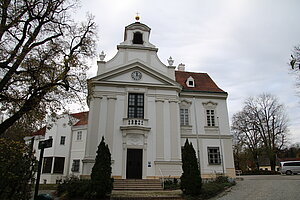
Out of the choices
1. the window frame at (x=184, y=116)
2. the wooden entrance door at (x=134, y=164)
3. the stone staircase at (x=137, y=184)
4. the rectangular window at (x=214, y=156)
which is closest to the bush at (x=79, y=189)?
the stone staircase at (x=137, y=184)

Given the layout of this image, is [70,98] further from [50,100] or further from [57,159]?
[57,159]

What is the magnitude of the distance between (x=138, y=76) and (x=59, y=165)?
60.6 ft

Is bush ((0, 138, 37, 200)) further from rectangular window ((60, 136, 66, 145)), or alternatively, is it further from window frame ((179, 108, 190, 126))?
rectangular window ((60, 136, 66, 145))

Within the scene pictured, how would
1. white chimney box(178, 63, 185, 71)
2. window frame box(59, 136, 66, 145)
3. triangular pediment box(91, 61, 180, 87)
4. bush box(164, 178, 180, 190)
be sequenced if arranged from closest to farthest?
bush box(164, 178, 180, 190) < triangular pediment box(91, 61, 180, 87) < white chimney box(178, 63, 185, 71) < window frame box(59, 136, 66, 145)

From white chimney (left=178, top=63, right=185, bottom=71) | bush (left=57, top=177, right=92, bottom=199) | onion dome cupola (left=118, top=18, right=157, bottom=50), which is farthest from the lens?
white chimney (left=178, top=63, right=185, bottom=71)

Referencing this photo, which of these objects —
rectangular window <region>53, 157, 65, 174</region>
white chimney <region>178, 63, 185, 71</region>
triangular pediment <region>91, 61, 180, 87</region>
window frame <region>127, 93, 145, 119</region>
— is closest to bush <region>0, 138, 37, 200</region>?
window frame <region>127, 93, 145, 119</region>

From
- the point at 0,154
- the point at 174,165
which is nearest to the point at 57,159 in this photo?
the point at 174,165

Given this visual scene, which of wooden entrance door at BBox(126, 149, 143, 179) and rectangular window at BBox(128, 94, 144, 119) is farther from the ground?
rectangular window at BBox(128, 94, 144, 119)

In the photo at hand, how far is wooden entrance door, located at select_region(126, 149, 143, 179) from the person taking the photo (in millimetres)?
18672

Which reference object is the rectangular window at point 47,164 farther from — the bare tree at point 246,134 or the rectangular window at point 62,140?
the bare tree at point 246,134

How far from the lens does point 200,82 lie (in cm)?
2581

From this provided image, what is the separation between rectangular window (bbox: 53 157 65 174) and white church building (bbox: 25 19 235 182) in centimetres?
1398

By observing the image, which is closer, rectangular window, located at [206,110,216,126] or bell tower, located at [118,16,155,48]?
rectangular window, located at [206,110,216,126]

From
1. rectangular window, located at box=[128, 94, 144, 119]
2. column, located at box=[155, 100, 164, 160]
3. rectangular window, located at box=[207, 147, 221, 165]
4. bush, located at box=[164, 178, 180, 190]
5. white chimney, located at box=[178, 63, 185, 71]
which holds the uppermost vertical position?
white chimney, located at box=[178, 63, 185, 71]
